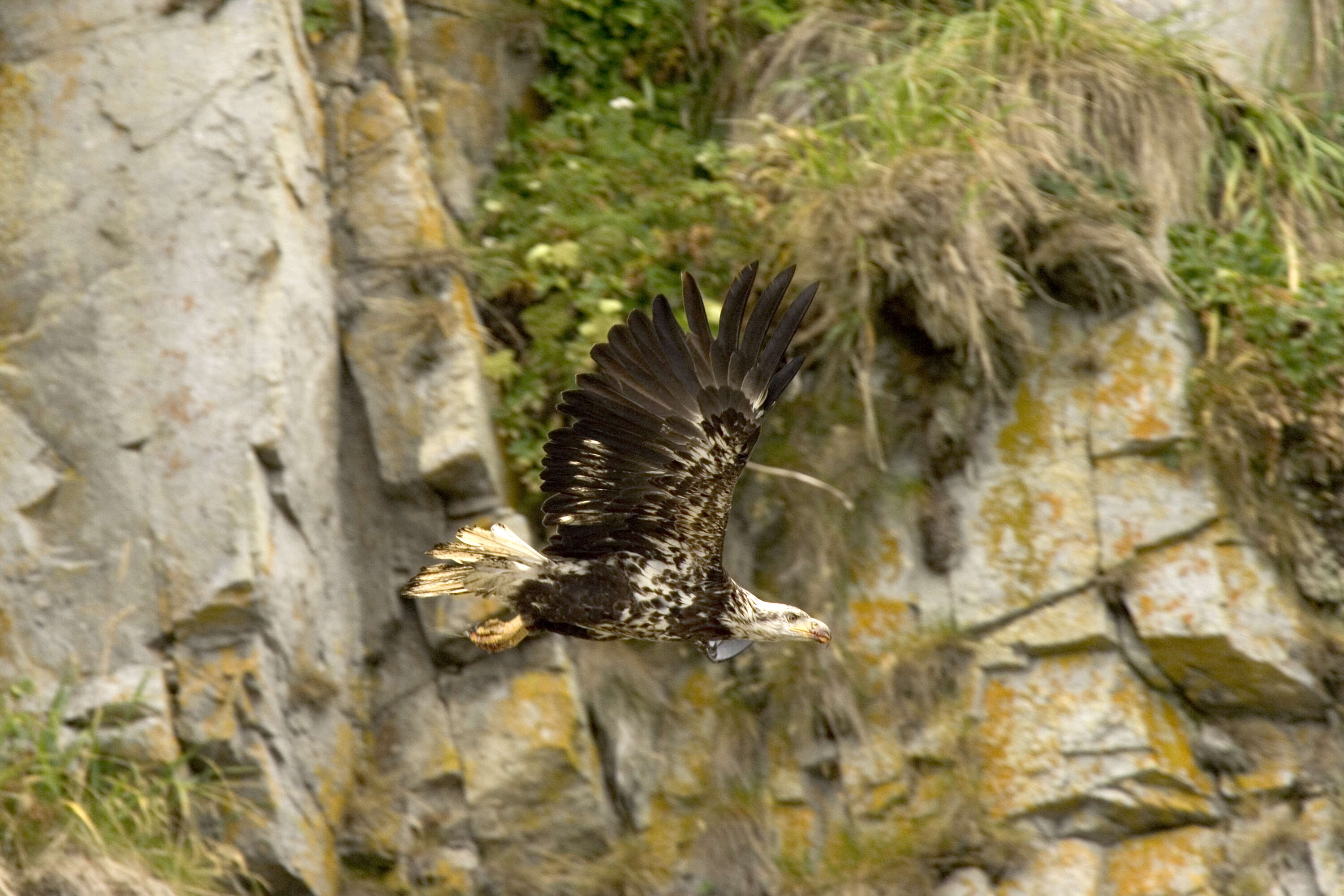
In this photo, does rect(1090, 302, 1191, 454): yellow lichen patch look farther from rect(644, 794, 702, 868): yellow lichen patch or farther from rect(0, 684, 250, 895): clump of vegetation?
rect(0, 684, 250, 895): clump of vegetation

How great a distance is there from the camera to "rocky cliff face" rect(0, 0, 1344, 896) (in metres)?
→ 5.87

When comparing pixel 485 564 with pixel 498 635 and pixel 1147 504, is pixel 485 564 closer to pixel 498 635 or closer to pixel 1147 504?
pixel 498 635

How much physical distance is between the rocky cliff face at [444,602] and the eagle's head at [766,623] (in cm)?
153

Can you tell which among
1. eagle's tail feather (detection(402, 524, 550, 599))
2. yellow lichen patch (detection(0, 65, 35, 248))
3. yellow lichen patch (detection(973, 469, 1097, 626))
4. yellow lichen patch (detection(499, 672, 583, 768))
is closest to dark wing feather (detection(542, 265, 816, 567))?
eagle's tail feather (detection(402, 524, 550, 599))

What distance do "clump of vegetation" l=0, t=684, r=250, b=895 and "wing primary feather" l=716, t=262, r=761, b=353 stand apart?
8.64 feet

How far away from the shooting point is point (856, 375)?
6.68 meters

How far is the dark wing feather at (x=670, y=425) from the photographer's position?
4.38 m

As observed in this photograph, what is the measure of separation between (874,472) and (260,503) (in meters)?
2.56

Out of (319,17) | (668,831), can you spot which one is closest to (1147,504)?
(668,831)

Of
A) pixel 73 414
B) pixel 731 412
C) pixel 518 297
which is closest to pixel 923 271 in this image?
pixel 518 297

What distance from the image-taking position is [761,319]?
4.36 m

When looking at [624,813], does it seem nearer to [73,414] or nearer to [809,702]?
[809,702]

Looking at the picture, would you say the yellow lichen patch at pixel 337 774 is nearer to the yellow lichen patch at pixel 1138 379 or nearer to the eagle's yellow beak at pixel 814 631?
the eagle's yellow beak at pixel 814 631

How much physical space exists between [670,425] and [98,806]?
2549 mm
